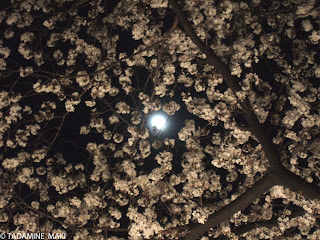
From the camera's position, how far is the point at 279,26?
8.40 m

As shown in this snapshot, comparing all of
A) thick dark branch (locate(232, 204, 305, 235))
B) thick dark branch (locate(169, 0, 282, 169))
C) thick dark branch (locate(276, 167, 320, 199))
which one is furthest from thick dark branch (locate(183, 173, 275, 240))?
thick dark branch (locate(232, 204, 305, 235))

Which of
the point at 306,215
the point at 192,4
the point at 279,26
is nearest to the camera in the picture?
the point at 306,215

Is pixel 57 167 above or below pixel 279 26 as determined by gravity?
below

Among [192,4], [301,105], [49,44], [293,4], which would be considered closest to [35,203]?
[49,44]

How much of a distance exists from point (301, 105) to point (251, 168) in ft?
4.82

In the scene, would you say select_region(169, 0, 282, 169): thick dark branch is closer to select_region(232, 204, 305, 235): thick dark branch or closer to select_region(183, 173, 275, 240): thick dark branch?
select_region(183, 173, 275, 240): thick dark branch

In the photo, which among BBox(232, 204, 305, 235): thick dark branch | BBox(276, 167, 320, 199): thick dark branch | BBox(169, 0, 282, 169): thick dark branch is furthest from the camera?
BBox(232, 204, 305, 235): thick dark branch

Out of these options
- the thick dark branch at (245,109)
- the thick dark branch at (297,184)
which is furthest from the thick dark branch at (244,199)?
the thick dark branch at (245,109)

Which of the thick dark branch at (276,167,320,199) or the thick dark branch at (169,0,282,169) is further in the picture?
the thick dark branch at (169,0,282,169)

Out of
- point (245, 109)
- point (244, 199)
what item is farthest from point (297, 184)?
point (245, 109)

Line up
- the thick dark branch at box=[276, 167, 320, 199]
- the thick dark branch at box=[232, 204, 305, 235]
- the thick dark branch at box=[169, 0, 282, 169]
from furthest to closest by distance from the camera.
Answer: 1. the thick dark branch at box=[232, 204, 305, 235]
2. the thick dark branch at box=[169, 0, 282, 169]
3. the thick dark branch at box=[276, 167, 320, 199]

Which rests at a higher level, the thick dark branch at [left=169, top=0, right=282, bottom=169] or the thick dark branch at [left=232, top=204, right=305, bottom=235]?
the thick dark branch at [left=169, top=0, right=282, bottom=169]

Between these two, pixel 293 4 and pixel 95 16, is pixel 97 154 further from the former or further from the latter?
pixel 293 4

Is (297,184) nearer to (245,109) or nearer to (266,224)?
(245,109)
